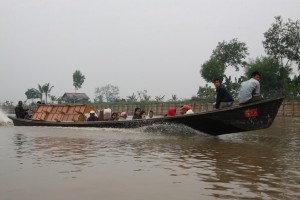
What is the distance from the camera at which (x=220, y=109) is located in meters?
8.78

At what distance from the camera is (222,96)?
935 cm

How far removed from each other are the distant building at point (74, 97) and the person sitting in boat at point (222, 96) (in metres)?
71.7

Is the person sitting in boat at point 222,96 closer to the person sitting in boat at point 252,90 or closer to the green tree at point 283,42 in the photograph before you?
the person sitting in boat at point 252,90

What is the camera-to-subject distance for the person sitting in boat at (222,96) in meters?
9.20

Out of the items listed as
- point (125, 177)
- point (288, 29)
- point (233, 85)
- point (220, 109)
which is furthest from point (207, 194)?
point (288, 29)

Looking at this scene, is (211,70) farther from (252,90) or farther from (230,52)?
(252,90)

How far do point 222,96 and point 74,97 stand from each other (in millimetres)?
73365

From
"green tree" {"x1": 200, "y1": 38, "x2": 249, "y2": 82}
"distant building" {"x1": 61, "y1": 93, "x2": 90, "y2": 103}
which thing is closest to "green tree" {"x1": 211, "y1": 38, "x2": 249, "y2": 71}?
"green tree" {"x1": 200, "y1": 38, "x2": 249, "y2": 82}

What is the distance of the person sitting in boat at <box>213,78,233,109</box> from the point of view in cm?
920

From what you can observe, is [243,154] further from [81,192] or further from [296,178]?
[81,192]

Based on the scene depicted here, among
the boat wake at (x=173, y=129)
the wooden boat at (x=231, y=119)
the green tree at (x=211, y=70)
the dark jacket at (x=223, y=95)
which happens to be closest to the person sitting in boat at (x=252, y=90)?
the wooden boat at (x=231, y=119)

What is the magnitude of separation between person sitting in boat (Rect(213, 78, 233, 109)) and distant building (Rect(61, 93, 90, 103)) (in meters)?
71.7

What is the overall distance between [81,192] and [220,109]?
20.2 feet

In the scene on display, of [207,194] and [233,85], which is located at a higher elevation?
[233,85]
